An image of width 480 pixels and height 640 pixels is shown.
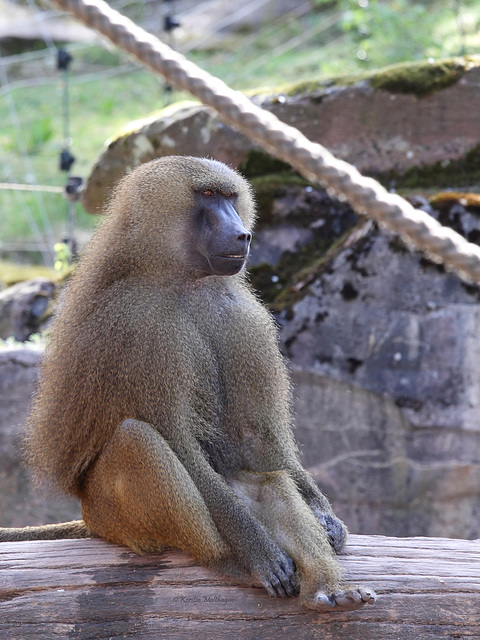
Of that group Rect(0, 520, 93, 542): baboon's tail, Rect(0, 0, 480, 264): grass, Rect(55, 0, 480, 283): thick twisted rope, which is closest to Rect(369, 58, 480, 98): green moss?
Rect(55, 0, 480, 283): thick twisted rope

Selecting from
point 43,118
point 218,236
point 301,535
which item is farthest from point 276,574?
point 43,118

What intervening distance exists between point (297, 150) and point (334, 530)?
1338 millimetres

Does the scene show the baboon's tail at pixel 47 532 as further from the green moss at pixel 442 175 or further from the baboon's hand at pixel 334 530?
the green moss at pixel 442 175

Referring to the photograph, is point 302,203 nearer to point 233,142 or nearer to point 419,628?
point 233,142

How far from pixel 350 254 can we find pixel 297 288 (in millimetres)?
369

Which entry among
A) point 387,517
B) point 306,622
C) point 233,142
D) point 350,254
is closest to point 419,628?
point 306,622

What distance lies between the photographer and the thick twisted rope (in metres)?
2.20

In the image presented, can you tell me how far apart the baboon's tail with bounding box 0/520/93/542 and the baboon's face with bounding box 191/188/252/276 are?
1.10 m

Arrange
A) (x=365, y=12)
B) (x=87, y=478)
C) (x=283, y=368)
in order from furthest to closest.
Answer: (x=365, y=12) → (x=283, y=368) → (x=87, y=478)

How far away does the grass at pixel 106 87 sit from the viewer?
31.8 ft

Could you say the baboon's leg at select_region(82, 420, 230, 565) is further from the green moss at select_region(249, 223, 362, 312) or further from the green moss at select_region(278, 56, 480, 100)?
the green moss at select_region(278, 56, 480, 100)

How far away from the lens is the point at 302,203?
516 cm

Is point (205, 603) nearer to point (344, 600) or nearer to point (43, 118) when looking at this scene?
point (344, 600)

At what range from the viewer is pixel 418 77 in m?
5.18
